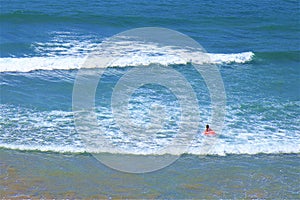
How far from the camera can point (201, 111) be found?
2077 centimetres

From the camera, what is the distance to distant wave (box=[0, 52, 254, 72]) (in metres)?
24.9

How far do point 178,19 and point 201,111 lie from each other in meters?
12.6

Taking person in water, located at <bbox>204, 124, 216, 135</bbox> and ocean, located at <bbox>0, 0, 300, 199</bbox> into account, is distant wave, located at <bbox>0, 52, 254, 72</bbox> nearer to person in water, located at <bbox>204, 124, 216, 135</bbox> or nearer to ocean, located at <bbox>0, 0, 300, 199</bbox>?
ocean, located at <bbox>0, 0, 300, 199</bbox>

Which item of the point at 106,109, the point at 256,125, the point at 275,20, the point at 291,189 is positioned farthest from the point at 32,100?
the point at 275,20

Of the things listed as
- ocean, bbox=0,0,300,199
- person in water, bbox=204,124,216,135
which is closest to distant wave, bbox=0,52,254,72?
ocean, bbox=0,0,300,199

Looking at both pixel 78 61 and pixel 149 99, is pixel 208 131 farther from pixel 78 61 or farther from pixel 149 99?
pixel 78 61

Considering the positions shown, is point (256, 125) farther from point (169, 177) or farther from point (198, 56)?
point (198, 56)

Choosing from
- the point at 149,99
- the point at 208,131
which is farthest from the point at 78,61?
the point at 208,131

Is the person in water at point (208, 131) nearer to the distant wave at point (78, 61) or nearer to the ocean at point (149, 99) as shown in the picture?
the ocean at point (149, 99)

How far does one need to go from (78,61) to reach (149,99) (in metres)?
5.52

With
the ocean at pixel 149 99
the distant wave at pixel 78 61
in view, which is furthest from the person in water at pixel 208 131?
the distant wave at pixel 78 61

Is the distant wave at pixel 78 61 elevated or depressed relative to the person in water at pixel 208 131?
elevated

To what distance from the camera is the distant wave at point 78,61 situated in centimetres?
2490

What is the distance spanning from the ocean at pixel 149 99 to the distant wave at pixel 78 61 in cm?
5
